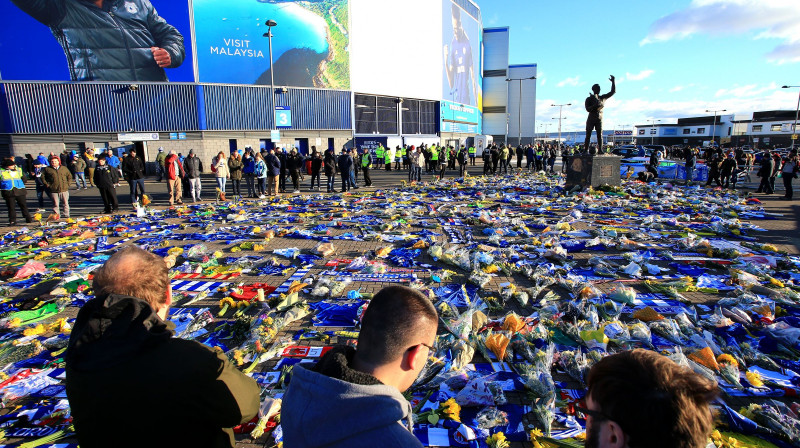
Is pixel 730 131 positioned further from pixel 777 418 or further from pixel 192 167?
pixel 777 418

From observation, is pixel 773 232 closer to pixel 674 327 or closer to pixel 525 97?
pixel 674 327

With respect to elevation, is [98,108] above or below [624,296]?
above

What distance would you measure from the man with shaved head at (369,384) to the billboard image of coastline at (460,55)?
162 ft

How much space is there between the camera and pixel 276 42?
3097 centimetres

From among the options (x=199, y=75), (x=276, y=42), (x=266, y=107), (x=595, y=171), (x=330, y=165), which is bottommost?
(x=595, y=171)

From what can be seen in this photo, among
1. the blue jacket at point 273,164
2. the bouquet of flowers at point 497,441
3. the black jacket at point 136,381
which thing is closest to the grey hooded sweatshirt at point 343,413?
the black jacket at point 136,381

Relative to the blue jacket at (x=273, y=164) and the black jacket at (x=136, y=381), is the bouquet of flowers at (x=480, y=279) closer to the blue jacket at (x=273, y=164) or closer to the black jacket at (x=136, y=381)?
the black jacket at (x=136, y=381)

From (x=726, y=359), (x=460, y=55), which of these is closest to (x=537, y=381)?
(x=726, y=359)

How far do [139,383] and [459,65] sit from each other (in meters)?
56.2

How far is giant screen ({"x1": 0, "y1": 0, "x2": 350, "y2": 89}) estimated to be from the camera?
2480 centimetres

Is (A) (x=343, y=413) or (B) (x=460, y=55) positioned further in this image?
(B) (x=460, y=55)

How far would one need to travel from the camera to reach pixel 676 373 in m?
1.20

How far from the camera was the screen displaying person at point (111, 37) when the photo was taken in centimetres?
2489

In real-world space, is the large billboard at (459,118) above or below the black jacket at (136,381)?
above
